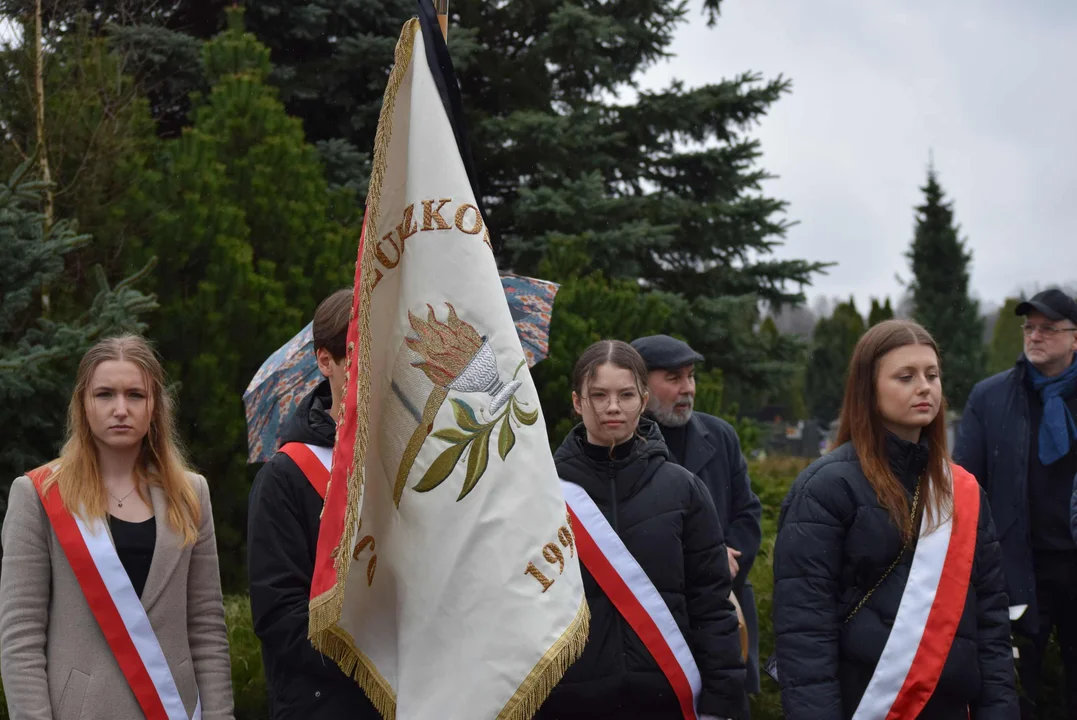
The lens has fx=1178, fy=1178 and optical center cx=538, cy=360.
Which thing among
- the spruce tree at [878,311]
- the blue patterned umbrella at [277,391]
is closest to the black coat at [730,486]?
the blue patterned umbrella at [277,391]

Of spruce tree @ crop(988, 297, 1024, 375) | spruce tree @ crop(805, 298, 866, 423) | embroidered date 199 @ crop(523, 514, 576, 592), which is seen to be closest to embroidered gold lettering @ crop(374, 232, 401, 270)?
embroidered date 199 @ crop(523, 514, 576, 592)

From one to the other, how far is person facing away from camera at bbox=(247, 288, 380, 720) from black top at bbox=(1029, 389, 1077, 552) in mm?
3432

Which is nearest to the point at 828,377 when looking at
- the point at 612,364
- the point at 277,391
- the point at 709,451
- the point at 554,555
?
the point at 709,451

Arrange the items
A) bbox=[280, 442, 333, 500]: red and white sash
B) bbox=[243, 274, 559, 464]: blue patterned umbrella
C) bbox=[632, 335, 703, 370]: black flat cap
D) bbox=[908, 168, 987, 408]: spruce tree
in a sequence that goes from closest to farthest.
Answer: bbox=[280, 442, 333, 500]: red and white sash < bbox=[243, 274, 559, 464]: blue patterned umbrella < bbox=[632, 335, 703, 370]: black flat cap < bbox=[908, 168, 987, 408]: spruce tree

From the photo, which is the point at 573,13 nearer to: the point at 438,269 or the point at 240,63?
the point at 240,63

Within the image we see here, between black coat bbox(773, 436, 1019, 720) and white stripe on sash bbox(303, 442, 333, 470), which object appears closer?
white stripe on sash bbox(303, 442, 333, 470)

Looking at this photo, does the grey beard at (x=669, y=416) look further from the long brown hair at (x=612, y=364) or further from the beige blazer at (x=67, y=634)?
the beige blazer at (x=67, y=634)

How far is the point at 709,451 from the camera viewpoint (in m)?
5.17

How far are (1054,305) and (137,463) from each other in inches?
157

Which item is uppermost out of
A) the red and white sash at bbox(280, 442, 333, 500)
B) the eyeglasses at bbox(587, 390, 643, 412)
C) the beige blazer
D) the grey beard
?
the eyeglasses at bbox(587, 390, 643, 412)

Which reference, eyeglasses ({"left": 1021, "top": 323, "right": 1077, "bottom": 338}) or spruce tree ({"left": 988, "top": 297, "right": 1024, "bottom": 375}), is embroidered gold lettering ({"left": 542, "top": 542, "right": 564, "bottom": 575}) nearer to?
eyeglasses ({"left": 1021, "top": 323, "right": 1077, "bottom": 338})

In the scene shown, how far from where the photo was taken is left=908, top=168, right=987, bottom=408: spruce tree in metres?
32.6

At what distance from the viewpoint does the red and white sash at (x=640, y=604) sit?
3.59m

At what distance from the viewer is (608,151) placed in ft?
45.3
